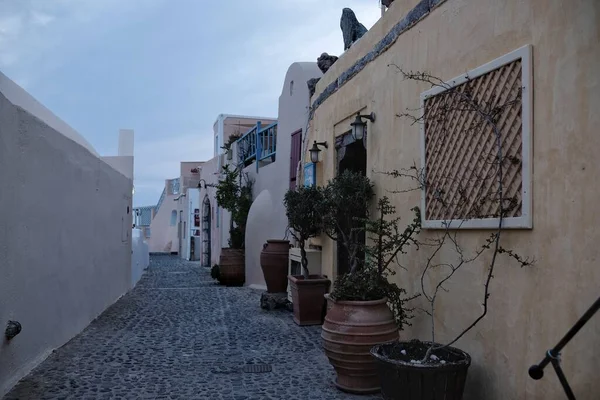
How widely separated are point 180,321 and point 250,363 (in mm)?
2518

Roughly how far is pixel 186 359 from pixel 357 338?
202cm

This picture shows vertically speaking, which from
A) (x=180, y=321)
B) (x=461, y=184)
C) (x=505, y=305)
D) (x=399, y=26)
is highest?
(x=399, y=26)

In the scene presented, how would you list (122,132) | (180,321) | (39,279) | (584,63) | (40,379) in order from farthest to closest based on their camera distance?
(122,132), (180,321), (39,279), (40,379), (584,63)

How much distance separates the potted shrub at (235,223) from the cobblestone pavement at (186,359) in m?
3.31

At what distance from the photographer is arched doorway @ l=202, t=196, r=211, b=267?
1927 cm

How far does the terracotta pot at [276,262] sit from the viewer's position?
9.26m

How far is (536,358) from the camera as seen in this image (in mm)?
3002

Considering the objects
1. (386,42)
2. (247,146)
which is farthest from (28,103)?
(247,146)

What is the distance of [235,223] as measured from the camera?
552 inches

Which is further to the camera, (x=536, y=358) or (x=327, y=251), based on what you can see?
(x=327, y=251)

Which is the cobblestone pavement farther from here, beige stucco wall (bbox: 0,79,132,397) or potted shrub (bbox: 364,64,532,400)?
potted shrub (bbox: 364,64,532,400)

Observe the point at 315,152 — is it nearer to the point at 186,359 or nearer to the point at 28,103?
the point at 186,359

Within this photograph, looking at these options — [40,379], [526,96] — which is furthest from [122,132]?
[526,96]

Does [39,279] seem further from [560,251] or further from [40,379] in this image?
[560,251]
